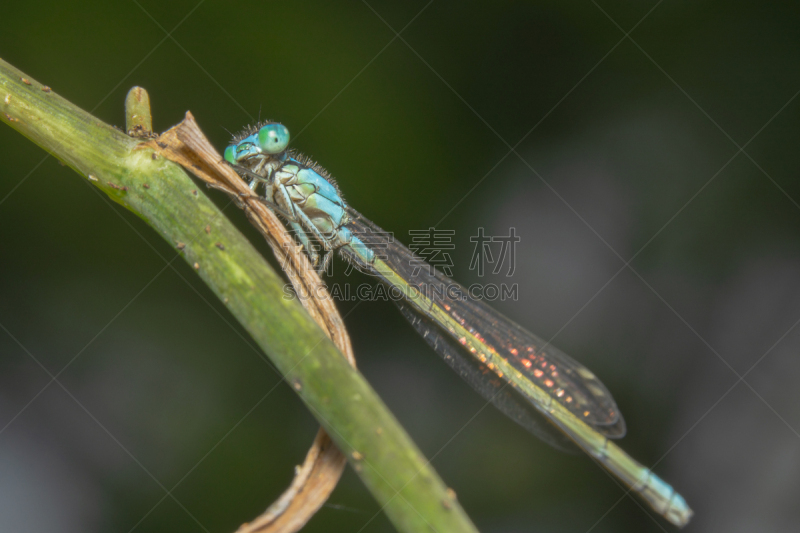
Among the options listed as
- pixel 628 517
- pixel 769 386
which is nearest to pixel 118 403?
pixel 628 517

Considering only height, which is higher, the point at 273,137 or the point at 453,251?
the point at 453,251

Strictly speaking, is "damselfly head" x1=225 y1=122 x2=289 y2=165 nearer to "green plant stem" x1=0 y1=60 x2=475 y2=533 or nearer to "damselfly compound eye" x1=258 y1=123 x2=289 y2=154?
"damselfly compound eye" x1=258 y1=123 x2=289 y2=154

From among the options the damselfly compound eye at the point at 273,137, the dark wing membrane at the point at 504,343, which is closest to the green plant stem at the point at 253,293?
the damselfly compound eye at the point at 273,137

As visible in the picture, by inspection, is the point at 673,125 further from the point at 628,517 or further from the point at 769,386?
the point at 628,517

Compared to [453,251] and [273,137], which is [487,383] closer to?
[453,251]

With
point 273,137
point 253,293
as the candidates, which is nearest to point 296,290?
point 253,293

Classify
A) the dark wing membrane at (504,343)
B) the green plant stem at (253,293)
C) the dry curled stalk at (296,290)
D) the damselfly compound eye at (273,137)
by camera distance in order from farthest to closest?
the damselfly compound eye at (273,137), the dark wing membrane at (504,343), the dry curled stalk at (296,290), the green plant stem at (253,293)

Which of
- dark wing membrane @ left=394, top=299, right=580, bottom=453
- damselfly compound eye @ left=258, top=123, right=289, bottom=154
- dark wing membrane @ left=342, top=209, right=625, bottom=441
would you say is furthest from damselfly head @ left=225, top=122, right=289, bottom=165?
dark wing membrane @ left=394, top=299, right=580, bottom=453

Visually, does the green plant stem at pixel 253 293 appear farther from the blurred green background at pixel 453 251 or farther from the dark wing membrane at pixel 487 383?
the dark wing membrane at pixel 487 383
